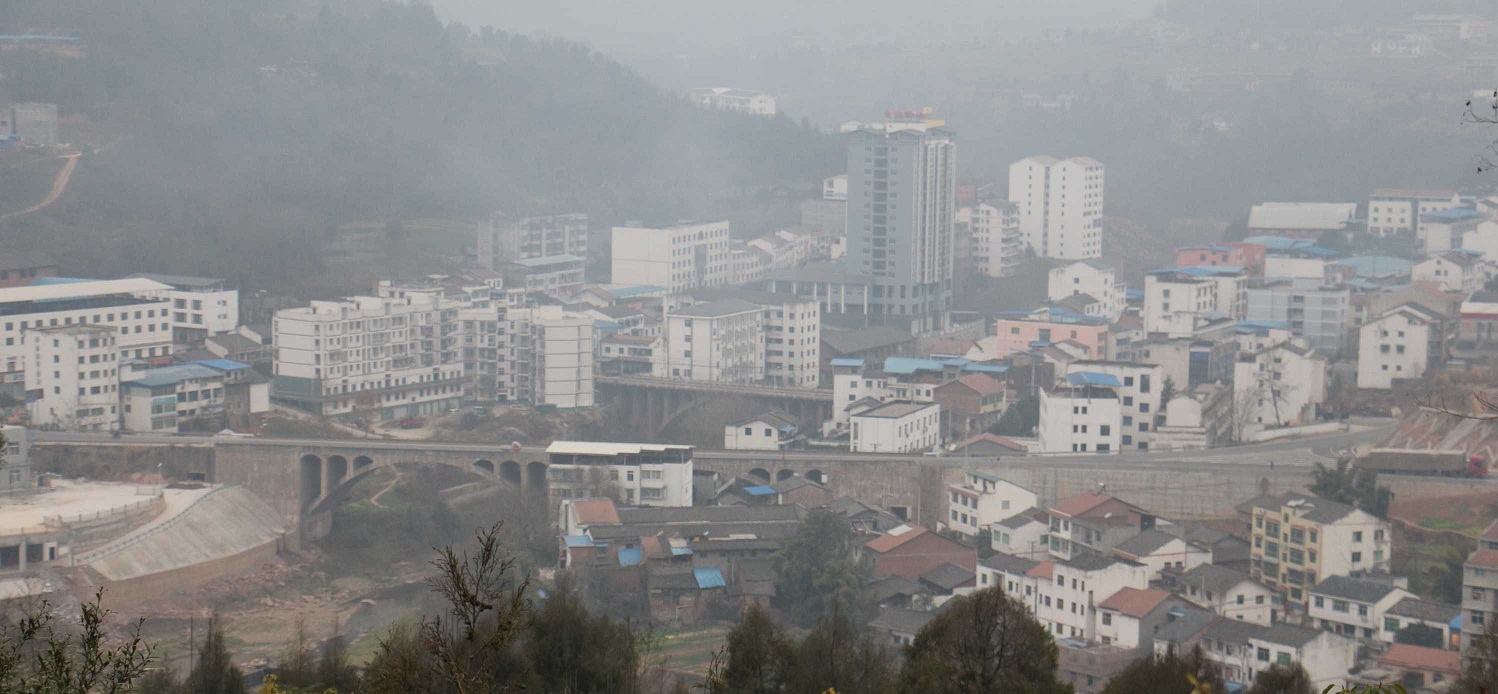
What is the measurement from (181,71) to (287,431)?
1640 cm

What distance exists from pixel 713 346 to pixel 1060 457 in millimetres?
5549

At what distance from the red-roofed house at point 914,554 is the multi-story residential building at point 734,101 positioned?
26.0 meters

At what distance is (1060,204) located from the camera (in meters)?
28.6

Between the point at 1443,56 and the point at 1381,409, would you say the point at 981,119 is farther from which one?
the point at 1381,409

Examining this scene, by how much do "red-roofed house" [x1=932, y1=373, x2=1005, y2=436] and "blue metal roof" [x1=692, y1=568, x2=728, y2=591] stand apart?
4891mm

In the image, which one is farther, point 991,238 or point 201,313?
point 991,238

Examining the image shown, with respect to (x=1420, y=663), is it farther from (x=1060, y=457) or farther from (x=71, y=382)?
(x=71, y=382)

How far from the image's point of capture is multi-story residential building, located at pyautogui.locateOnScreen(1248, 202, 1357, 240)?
27719 mm

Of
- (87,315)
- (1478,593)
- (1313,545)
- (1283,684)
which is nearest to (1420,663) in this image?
(1478,593)

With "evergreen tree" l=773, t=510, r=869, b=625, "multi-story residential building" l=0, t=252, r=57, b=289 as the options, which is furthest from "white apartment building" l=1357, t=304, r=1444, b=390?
"multi-story residential building" l=0, t=252, r=57, b=289

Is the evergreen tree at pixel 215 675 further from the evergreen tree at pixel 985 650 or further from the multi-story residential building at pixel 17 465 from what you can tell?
the multi-story residential building at pixel 17 465

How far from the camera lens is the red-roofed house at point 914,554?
14656 mm

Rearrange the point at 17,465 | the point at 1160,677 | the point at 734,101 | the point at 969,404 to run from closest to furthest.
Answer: the point at 1160,677
the point at 17,465
the point at 969,404
the point at 734,101

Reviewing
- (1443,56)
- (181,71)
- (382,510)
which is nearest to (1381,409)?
(382,510)
